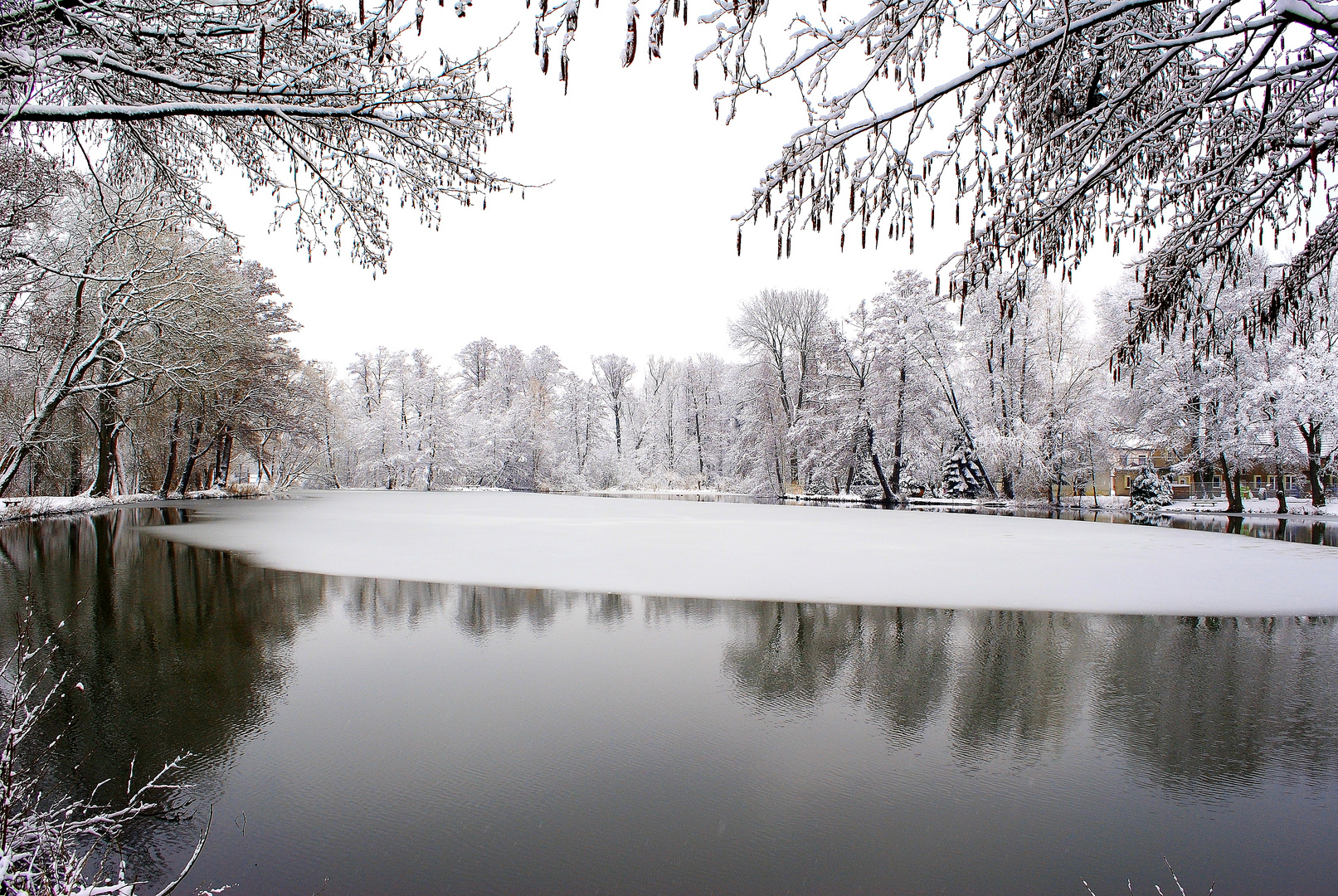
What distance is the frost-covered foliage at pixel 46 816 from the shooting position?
1808 mm

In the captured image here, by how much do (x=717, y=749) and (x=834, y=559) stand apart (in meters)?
6.99

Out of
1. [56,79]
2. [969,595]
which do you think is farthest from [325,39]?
[969,595]

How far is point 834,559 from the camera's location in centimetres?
1045

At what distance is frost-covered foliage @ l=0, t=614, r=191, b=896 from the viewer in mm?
1808

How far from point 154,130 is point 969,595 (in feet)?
28.7

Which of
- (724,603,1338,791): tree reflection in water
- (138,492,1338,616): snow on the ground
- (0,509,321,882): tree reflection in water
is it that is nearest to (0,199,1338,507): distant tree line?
(724,603,1338,791): tree reflection in water

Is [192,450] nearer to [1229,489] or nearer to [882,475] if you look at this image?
[882,475]

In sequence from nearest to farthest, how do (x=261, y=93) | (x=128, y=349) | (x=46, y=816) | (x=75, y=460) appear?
(x=46, y=816), (x=261, y=93), (x=128, y=349), (x=75, y=460)

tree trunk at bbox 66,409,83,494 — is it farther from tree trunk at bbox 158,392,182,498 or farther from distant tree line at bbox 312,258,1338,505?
distant tree line at bbox 312,258,1338,505

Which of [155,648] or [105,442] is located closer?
[155,648]

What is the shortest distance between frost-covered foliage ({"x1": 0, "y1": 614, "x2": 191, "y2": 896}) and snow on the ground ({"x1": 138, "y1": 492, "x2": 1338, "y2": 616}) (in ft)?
16.3

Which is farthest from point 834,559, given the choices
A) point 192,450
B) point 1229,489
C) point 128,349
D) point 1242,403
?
point 192,450

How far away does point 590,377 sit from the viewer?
166ft

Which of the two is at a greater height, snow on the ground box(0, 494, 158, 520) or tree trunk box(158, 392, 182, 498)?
tree trunk box(158, 392, 182, 498)
